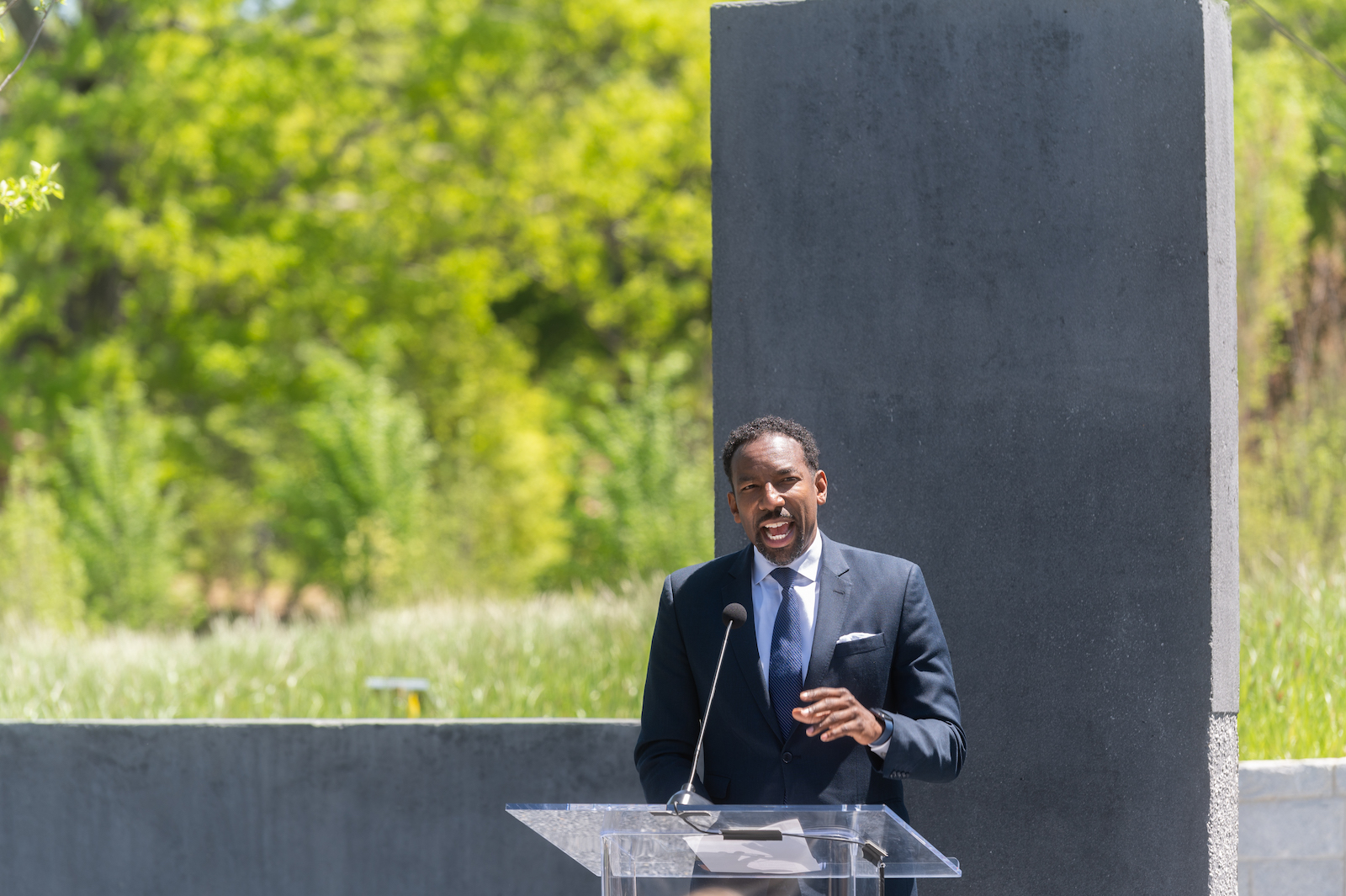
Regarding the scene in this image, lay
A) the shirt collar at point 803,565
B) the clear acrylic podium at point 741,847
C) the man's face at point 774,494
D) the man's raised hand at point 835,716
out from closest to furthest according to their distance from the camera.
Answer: the clear acrylic podium at point 741,847 → the man's raised hand at point 835,716 → the man's face at point 774,494 → the shirt collar at point 803,565

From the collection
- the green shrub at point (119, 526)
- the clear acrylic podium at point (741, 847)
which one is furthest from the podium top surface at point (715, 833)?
the green shrub at point (119, 526)

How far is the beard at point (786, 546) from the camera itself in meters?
3.18

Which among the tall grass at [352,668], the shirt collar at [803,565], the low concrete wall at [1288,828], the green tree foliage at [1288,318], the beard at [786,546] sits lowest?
the low concrete wall at [1288,828]

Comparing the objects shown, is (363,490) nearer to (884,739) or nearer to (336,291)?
(336,291)

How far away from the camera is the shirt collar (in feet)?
10.9

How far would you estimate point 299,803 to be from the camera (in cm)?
539

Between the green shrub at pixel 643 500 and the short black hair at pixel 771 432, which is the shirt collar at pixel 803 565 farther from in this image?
the green shrub at pixel 643 500

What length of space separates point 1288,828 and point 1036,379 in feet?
6.98

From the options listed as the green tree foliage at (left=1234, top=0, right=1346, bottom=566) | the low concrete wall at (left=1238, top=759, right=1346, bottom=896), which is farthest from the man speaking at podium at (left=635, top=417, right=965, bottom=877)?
the green tree foliage at (left=1234, top=0, right=1346, bottom=566)

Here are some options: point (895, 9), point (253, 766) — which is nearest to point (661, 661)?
point (895, 9)

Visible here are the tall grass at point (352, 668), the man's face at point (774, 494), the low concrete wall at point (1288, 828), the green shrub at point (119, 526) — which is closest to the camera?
the man's face at point (774, 494)

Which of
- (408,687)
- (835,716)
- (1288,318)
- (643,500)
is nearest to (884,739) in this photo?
(835,716)

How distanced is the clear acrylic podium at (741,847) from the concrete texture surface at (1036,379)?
5.59ft

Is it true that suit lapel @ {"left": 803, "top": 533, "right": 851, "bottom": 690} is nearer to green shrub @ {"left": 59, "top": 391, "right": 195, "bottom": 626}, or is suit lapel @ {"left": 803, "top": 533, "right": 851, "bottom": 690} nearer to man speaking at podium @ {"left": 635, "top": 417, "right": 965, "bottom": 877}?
man speaking at podium @ {"left": 635, "top": 417, "right": 965, "bottom": 877}
